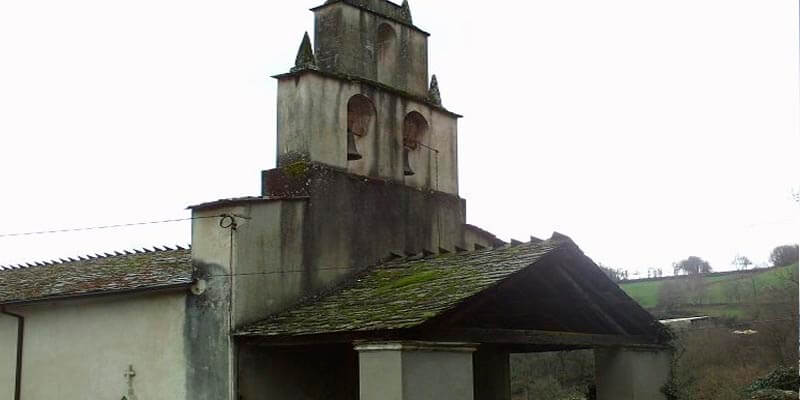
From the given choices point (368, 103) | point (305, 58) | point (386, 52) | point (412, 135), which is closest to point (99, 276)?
point (305, 58)

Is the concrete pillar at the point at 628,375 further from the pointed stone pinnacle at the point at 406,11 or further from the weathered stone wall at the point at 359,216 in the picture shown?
the pointed stone pinnacle at the point at 406,11

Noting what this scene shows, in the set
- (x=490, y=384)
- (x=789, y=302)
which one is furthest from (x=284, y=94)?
(x=789, y=302)

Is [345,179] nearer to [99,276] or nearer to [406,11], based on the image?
[406,11]

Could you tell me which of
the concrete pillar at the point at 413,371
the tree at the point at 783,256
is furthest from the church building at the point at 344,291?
the tree at the point at 783,256

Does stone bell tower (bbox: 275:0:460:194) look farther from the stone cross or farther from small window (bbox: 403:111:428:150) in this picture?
the stone cross

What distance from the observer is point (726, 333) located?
36.5 m

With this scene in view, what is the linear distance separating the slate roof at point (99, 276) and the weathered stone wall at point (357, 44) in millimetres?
3860

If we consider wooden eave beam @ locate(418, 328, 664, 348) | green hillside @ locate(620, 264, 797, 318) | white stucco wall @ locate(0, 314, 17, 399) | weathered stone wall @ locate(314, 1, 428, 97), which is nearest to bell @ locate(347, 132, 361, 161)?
weathered stone wall @ locate(314, 1, 428, 97)

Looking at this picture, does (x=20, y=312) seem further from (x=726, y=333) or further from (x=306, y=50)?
(x=726, y=333)

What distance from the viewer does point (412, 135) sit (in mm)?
15664

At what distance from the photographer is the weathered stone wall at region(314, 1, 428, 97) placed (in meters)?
14.6

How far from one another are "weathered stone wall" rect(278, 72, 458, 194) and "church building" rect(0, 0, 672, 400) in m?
0.03

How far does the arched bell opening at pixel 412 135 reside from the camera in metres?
15.3

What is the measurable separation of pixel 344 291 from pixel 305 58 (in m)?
→ 3.46
